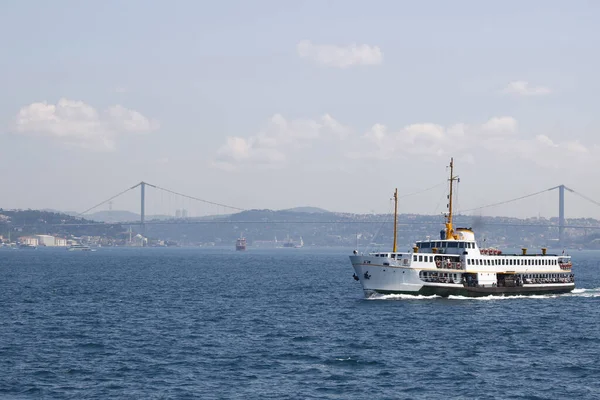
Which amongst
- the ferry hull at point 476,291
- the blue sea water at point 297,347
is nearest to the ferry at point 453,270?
the ferry hull at point 476,291

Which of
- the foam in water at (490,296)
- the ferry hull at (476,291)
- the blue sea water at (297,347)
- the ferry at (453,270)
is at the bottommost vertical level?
the blue sea water at (297,347)

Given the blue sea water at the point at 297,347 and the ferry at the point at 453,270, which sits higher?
the ferry at the point at 453,270

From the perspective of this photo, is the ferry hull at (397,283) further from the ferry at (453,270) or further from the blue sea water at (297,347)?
the blue sea water at (297,347)

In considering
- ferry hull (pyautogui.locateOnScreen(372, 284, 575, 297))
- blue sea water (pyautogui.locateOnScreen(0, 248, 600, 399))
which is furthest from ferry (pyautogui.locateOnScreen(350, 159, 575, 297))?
blue sea water (pyautogui.locateOnScreen(0, 248, 600, 399))

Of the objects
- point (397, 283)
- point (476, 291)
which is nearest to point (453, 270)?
point (476, 291)

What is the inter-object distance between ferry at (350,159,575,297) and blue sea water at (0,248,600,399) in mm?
1203

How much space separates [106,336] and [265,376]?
56.9ft

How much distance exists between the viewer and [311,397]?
39.2m

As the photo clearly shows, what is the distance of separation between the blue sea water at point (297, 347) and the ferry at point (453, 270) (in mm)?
1203

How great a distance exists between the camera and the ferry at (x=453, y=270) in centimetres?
7812

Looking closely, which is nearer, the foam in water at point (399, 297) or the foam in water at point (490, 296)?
the foam in water at point (399, 297)

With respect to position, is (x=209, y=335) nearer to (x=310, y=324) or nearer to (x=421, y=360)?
(x=310, y=324)

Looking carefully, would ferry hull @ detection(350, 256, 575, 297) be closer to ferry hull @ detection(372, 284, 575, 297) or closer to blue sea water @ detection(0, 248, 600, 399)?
ferry hull @ detection(372, 284, 575, 297)

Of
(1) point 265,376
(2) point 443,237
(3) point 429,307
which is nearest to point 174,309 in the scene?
(3) point 429,307
